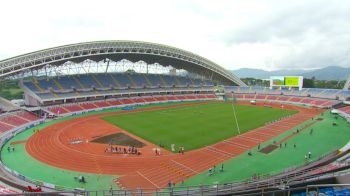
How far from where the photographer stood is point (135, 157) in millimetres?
24656

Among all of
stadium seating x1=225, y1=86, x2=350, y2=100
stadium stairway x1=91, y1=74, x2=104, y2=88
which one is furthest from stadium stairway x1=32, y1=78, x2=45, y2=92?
stadium seating x1=225, y1=86, x2=350, y2=100

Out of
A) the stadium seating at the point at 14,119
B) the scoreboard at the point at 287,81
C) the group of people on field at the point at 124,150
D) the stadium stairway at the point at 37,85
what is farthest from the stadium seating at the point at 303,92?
the stadium seating at the point at 14,119

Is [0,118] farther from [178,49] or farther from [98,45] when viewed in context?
[178,49]

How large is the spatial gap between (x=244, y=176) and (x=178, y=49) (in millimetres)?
51024

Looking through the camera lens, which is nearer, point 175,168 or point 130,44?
point 175,168

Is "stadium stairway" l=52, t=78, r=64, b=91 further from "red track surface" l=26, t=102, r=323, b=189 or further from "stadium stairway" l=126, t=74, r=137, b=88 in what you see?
"red track surface" l=26, t=102, r=323, b=189

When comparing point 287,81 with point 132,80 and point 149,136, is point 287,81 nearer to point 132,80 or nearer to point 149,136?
point 132,80

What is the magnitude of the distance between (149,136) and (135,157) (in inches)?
303

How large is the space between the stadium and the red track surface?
0.34 feet

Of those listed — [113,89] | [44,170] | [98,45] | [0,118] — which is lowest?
[44,170]

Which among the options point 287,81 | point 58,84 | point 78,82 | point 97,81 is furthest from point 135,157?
point 287,81

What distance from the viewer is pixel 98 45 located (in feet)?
Result: 173

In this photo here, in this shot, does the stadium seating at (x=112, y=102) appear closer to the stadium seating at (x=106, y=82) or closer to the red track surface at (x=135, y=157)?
the stadium seating at (x=106, y=82)

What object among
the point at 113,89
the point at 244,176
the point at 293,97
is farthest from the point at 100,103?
the point at 293,97
